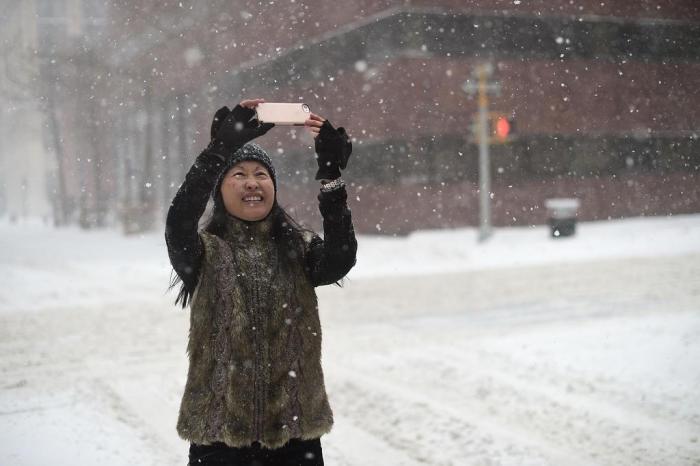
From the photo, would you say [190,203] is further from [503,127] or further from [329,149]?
[503,127]

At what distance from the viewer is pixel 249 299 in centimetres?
274

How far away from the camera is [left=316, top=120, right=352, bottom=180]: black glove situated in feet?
8.99

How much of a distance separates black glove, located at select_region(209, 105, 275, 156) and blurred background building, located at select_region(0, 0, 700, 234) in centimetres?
1980

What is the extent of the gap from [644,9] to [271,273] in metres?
22.7

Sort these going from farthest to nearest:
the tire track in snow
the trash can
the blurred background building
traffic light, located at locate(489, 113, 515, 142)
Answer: the blurred background building, the trash can, traffic light, located at locate(489, 113, 515, 142), the tire track in snow

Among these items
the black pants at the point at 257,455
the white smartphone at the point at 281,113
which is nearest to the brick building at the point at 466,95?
the white smartphone at the point at 281,113

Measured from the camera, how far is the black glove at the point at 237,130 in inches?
103

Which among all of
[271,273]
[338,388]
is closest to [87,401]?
[338,388]

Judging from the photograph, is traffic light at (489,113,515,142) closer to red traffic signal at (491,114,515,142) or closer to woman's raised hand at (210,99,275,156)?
red traffic signal at (491,114,515,142)

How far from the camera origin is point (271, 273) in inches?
110

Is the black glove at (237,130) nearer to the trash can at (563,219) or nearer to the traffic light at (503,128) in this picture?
the traffic light at (503,128)

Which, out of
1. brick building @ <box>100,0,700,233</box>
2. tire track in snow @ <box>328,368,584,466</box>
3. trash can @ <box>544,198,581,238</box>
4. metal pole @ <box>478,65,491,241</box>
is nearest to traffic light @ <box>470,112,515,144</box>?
metal pole @ <box>478,65,491,241</box>

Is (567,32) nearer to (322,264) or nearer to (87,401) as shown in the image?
(87,401)

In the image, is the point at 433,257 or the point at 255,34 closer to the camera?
the point at 433,257
